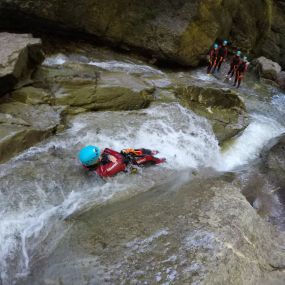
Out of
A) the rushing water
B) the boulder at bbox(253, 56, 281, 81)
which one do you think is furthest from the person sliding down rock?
the boulder at bbox(253, 56, 281, 81)

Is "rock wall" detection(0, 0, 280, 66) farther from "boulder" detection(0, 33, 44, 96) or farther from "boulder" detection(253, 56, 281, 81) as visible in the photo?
"boulder" detection(253, 56, 281, 81)

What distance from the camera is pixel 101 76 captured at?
8.61 m

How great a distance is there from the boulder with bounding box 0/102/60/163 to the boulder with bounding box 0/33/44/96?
493 mm

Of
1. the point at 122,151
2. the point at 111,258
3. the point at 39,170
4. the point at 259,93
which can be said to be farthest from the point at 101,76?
the point at 259,93

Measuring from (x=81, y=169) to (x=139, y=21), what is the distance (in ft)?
22.9

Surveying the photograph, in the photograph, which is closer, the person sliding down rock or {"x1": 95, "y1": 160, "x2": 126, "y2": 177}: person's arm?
the person sliding down rock

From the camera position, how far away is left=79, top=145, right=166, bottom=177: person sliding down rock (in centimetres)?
575

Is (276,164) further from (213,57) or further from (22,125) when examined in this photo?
(213,57)

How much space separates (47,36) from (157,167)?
21.2ft

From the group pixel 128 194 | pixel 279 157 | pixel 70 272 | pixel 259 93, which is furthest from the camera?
pixel 259 93

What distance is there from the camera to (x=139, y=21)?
11.3 metres

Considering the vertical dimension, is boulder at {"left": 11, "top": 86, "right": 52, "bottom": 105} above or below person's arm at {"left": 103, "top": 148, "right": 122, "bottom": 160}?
below

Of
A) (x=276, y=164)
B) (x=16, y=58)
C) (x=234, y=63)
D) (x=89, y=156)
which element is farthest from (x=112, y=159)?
(x=234, y=63)

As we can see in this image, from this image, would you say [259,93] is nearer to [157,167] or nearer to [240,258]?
[157,167]
